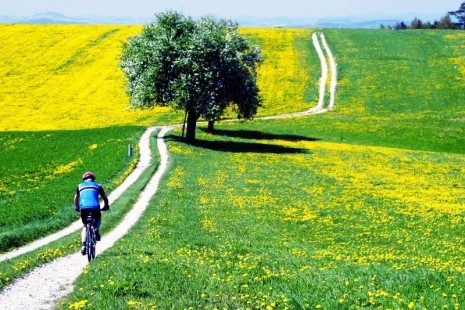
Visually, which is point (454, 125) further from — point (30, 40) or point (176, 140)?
point (30, 40)

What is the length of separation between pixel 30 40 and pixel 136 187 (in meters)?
97.3

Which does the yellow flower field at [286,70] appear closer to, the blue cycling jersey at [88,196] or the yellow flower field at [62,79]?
the yellow flower field at [62,79]

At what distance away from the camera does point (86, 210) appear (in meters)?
18.1

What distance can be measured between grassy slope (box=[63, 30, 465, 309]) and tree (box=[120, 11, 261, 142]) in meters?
4.44

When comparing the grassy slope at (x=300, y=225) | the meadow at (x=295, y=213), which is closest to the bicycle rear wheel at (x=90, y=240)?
the grassy slope at (x=300, y=225)

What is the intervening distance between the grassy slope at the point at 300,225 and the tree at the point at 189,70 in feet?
14.6

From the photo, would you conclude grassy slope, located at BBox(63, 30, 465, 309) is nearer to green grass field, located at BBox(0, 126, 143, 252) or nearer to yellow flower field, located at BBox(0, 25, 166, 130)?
green grass field, located at BBox(0, 126, 143, 252)

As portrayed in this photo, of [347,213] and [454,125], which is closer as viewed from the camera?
[347,213]

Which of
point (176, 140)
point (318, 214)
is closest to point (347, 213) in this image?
point (318, 214)

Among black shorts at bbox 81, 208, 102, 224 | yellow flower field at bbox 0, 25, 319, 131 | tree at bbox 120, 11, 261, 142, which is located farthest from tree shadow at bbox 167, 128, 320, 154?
black shorts at bbox 81, 208, 102, 224

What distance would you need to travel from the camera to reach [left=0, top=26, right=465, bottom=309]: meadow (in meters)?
13.3

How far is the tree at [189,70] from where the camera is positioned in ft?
186

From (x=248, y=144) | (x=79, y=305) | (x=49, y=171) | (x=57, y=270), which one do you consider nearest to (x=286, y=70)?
(x=248, y=144)

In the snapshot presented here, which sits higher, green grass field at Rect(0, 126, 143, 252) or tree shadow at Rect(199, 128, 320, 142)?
green grass field at Rect(0, 126, 143, 252)
